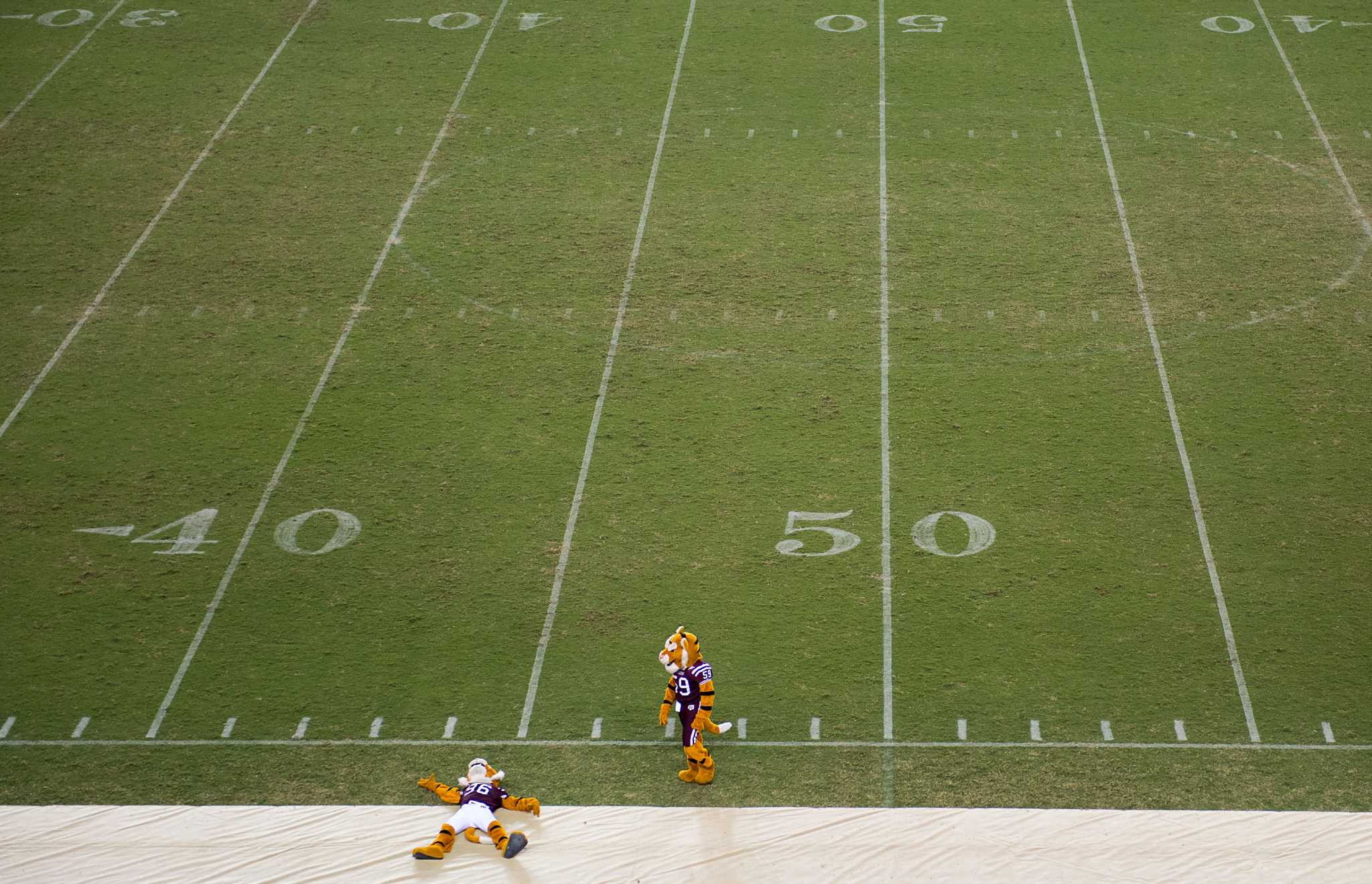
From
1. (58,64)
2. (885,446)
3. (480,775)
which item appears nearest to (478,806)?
(480,775)

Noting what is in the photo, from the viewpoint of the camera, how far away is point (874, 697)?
8.98m

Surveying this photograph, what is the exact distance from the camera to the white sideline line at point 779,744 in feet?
27.9

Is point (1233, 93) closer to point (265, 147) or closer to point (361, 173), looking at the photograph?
point (361, 173)

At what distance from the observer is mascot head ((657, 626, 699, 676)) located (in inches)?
323

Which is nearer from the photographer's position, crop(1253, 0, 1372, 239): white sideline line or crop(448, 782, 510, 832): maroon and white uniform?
crop(448, 782, 510, 832): maroon and white uniform

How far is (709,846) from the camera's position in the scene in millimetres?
7602

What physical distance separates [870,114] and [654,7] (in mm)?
3640

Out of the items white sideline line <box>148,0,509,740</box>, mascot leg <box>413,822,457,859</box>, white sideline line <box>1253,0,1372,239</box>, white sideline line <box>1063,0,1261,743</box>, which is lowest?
white sideline line <box>1253,0,1372,239</box>

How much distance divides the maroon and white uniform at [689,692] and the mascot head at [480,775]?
1.03 metres

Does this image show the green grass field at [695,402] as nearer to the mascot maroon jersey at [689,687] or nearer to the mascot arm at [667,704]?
the mascot arm at [667,704]

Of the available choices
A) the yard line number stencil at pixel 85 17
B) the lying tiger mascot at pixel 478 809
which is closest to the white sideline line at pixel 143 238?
the yard line number stencil at pixel 85 17

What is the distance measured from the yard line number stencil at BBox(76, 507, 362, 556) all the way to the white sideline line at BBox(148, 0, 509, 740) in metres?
0.26

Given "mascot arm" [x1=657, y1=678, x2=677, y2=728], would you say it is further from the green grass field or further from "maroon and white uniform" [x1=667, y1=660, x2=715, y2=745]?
the green grass field

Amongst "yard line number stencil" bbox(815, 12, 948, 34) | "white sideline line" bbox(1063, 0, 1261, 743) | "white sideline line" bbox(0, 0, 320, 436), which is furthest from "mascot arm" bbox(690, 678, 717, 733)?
"yard line number stencil" bbox(815, 12, 948, 34)
